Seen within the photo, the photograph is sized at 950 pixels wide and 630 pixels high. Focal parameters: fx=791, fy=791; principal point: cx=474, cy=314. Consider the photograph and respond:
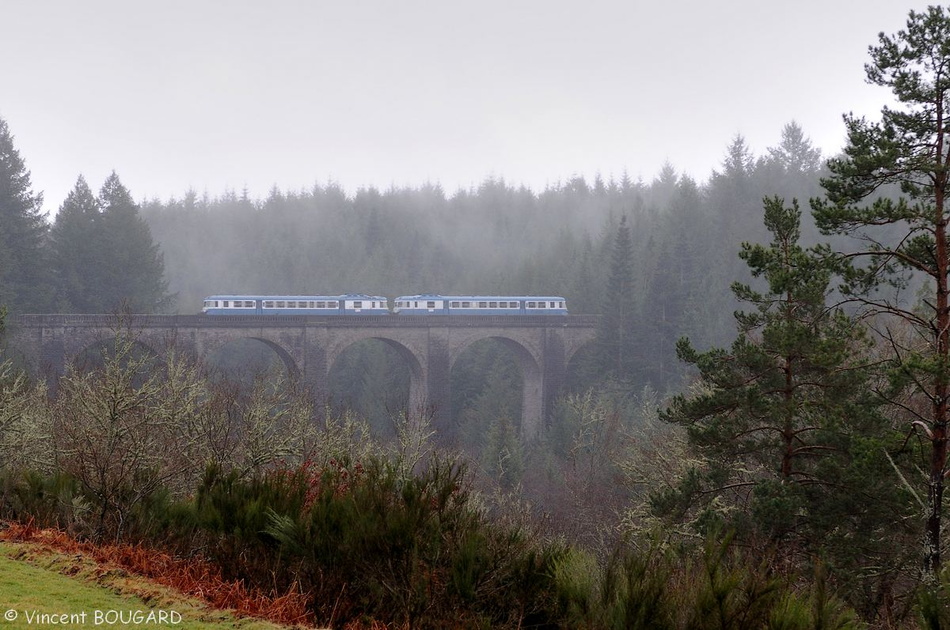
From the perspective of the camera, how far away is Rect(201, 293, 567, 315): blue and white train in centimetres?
5241

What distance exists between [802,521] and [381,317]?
41.7 m

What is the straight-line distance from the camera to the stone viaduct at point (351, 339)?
4406cm

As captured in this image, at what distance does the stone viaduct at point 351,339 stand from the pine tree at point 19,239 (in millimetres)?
4970

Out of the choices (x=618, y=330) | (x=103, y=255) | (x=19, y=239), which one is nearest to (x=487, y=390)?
(x=618, y=330)

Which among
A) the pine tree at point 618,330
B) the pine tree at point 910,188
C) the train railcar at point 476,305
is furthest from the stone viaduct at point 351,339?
the pine tree at point 910,188

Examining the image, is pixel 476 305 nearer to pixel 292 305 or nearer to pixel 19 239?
pixel 292 305

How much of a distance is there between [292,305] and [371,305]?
18.4 feet

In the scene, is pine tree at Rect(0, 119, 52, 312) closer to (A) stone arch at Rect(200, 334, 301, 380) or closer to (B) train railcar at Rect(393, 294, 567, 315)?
(A) stone arch at Rect(200, 334, 301, 380)

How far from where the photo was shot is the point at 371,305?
56219 mm

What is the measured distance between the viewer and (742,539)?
14953 mm

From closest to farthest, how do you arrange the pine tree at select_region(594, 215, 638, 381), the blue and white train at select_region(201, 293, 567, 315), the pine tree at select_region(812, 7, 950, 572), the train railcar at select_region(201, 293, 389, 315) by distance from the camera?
the pine tree at select_region(812, 7, 950, 572) < the train railcar at select_region(201, 293, 389, 315) < the blue and white train at select_region(201, 293, 567, 315) < the pine tree at select_region(594, 215, 638, 381)

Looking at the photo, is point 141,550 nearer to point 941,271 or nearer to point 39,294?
point 941,271

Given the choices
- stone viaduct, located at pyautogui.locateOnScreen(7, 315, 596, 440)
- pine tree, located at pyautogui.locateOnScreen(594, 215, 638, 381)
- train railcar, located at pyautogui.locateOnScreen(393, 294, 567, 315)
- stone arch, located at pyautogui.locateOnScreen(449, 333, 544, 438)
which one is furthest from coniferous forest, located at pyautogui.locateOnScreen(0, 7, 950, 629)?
train railcar, located at pyautogui.locateOnScreen(393, 294, 567, 315)

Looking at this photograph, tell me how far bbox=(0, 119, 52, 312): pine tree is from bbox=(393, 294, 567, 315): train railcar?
23.5 m
